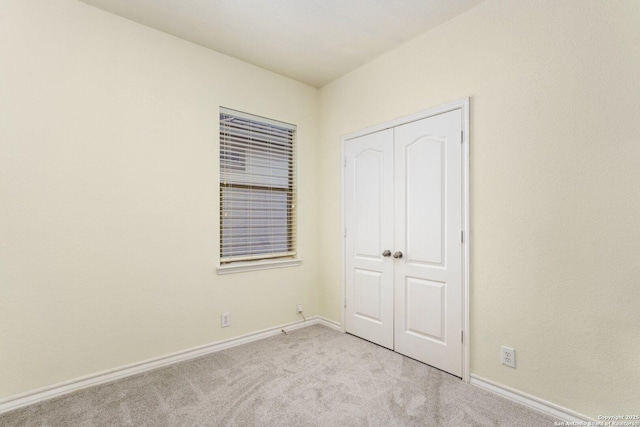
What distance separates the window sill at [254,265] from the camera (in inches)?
115

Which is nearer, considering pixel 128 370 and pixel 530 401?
pixel 530 401

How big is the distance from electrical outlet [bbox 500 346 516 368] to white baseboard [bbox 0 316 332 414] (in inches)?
64.0

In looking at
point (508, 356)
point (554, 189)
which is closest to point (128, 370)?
point (508, 356)

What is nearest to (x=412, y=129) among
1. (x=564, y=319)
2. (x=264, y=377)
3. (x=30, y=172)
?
(x=564, y=319)

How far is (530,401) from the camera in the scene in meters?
1.98

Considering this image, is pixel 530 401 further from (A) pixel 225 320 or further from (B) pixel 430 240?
(A) pixel 225 320

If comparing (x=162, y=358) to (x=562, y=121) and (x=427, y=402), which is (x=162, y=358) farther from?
(x=562, y=121)

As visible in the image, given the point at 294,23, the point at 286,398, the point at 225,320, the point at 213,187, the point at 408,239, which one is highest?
the point at 294,23

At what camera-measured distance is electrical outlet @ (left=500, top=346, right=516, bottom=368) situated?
6.79 ft

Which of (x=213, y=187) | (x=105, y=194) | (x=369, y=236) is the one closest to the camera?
(x=105, y=194)

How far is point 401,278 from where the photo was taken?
278 centimetres

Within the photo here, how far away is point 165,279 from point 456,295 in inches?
91.8

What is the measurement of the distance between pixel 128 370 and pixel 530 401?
9.26 ft

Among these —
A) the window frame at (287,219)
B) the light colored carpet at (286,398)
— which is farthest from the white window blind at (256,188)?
the light colored carpet at (286,398)
